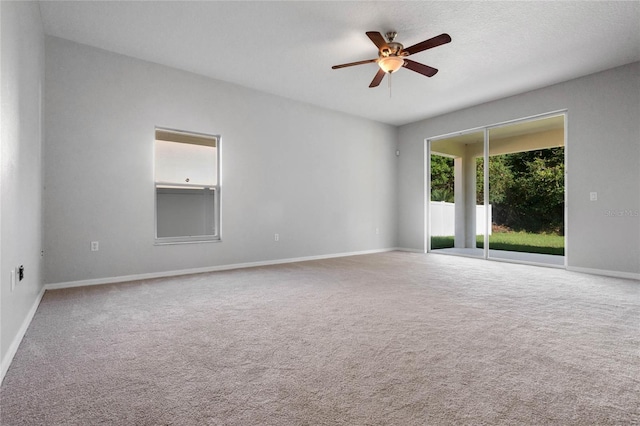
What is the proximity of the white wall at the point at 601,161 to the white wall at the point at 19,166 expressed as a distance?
6.41 m

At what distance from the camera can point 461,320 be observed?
8.58 feet

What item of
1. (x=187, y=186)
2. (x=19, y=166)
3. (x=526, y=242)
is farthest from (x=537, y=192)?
(x=19, y=166)

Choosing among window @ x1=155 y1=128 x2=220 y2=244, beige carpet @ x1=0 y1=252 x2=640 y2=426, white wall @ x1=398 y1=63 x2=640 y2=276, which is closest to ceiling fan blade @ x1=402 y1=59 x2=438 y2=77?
beige carpet @ x1=0 y1=252 x2=640 y2=426

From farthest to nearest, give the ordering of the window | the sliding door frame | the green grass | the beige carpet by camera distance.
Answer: the green grass → the sliding door frame → the window → the beige carpet

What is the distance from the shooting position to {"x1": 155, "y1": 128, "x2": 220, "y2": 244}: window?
4.86m

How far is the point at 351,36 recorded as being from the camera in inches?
148

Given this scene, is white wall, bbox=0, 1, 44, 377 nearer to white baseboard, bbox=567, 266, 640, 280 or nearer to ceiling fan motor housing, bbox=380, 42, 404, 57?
ceiling fan motor housing, bbox=380, 42, 404, 57

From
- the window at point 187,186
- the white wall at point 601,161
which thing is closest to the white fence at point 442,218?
the white wall at point 601,161

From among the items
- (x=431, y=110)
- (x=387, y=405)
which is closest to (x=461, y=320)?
(x=387, y=405)

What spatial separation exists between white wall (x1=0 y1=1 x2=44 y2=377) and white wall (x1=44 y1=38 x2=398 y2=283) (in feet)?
1.46

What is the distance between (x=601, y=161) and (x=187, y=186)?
6019mm

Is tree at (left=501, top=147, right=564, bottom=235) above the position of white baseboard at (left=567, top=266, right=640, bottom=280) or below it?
above

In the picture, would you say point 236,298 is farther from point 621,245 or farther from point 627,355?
point 621,245

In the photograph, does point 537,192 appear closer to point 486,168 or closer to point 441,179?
point 486,168
